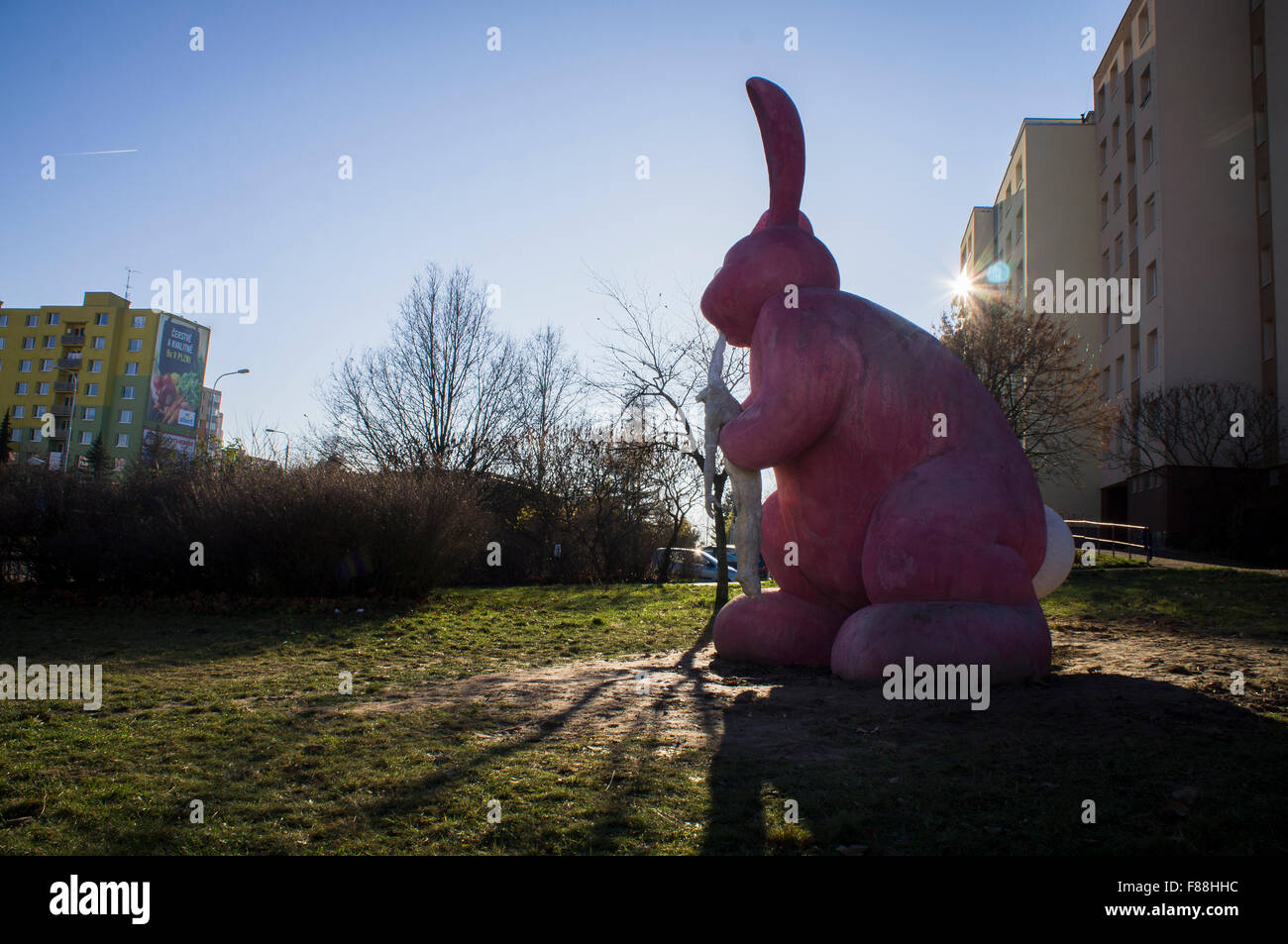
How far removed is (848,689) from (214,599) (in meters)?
10.6

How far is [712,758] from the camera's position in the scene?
3701 mm

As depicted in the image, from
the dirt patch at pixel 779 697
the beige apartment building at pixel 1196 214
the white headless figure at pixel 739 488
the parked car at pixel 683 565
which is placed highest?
the beige apartment building at pixel 1196 214

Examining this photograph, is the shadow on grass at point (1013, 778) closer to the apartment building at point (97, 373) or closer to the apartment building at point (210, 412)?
the apartment building at point (210, 412)

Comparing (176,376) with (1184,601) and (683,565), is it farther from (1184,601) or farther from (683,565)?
(1184,601)

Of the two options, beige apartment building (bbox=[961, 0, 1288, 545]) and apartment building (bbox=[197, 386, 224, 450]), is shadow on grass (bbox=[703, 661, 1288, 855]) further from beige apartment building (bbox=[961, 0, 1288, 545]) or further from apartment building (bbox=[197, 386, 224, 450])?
apartment building (bbox=[197, 386, 224, 450])

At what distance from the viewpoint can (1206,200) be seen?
25.9m

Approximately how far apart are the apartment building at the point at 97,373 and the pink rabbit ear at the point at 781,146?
59167 millimetres

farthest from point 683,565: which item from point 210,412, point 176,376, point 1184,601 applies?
point 210,412

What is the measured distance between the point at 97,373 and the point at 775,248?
67431mm

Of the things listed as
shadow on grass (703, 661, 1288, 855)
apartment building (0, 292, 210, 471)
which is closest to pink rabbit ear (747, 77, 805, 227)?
shadow on grass (703, 661, 1288, 855)

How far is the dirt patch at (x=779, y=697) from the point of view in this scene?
13.7 ft

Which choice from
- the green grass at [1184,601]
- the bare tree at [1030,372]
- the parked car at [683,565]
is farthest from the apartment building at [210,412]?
the green grass at [1184,601]
